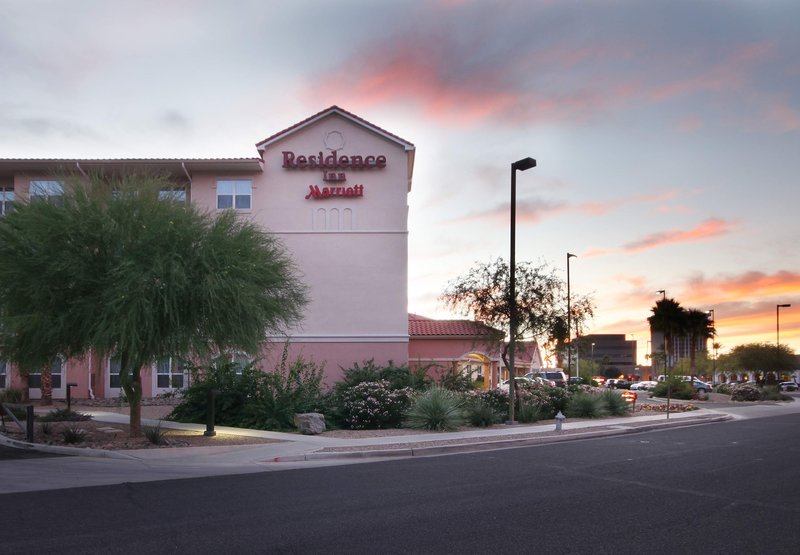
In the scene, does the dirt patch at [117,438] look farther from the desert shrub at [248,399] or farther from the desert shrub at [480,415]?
the desert shrub at [480,415]

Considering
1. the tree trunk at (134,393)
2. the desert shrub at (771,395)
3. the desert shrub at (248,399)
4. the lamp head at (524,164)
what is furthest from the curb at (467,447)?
the desert shrub at (771,395)

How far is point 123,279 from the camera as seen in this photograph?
54.8ft

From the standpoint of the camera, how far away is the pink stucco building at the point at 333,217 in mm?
35656

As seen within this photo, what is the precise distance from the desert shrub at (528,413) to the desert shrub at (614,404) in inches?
166

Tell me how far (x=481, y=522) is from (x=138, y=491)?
5845 mm

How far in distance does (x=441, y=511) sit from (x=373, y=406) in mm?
11926

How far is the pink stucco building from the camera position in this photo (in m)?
35.7

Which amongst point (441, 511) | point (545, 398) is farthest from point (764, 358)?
point (441, 511)

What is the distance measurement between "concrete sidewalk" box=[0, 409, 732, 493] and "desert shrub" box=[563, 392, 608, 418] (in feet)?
15.3

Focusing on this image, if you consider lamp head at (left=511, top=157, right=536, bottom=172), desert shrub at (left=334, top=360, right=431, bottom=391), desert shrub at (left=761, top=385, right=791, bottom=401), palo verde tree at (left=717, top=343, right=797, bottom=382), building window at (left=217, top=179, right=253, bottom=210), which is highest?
building window at (left=217, top=179, right=253, bottom=210)

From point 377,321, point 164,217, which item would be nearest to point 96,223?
point 164,217

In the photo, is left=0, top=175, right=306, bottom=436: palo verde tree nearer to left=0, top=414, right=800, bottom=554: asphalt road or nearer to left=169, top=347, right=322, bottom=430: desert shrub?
left=169, top=347, right=322, bottom=430: desert shrub

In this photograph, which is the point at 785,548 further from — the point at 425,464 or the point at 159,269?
the point at 159,269

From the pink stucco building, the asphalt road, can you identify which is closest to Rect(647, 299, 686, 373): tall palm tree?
the pink stucco building
